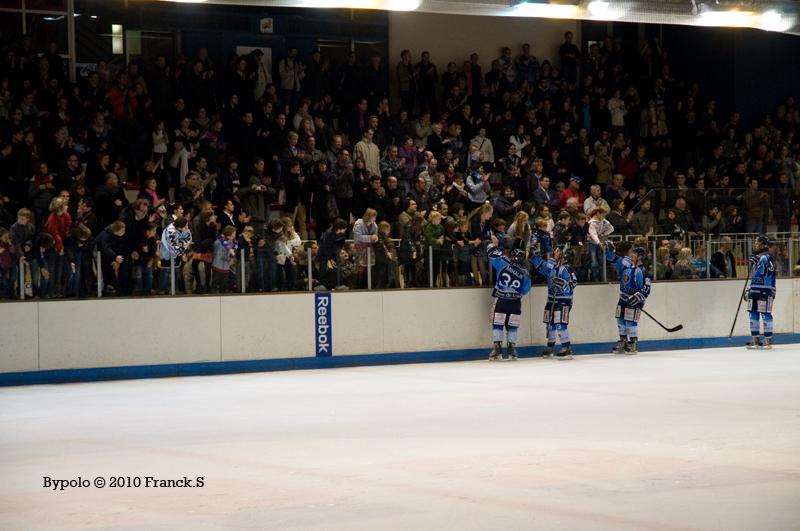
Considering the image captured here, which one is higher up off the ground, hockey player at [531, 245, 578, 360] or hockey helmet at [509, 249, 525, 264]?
hockey helmet at [509, 249, 525, 264]

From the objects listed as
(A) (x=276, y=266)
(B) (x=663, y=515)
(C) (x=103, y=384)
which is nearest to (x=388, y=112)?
(A) (x=276, y=266)

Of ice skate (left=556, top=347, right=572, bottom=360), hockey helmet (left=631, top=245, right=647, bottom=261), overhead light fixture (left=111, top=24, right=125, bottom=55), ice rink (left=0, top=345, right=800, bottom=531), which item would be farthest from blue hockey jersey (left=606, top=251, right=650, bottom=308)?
overhead light fixture (left=111, top=24, right=125, bottom=55)

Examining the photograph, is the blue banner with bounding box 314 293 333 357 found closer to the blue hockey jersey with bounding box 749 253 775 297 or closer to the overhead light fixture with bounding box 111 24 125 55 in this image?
the blue hockey jersey with bounding box 749 253 775 297

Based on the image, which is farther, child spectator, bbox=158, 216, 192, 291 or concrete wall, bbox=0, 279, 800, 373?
child spectator, bbox=158, 216, 192, 291

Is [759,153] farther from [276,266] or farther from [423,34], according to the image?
[276,266]

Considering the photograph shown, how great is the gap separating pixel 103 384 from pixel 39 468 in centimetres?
602

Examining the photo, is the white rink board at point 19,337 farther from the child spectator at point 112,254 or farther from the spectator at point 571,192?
the spectator at point 571,192

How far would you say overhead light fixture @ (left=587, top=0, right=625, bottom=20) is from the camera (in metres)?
13.9

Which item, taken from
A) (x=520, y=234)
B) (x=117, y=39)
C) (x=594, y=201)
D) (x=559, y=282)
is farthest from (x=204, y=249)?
(x=117, y=39)

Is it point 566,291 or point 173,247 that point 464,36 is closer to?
point 566,291

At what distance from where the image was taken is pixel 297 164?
18797 millimetres

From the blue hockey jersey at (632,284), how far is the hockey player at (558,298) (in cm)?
79

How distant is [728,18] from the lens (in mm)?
14305

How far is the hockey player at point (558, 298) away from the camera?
16906 millimetres
